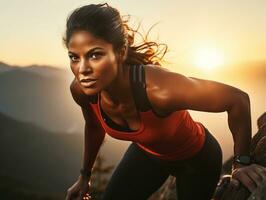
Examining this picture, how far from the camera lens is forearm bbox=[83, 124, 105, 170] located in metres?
4.15

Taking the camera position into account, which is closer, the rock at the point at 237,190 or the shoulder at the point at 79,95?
the rock at the point at 237,190

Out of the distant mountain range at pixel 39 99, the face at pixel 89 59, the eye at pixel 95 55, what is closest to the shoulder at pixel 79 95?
the face at pixel 89 59

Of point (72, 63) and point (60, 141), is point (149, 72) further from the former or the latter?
point (60, 141)

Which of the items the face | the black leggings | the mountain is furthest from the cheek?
the mountain

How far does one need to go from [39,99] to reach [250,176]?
175 m

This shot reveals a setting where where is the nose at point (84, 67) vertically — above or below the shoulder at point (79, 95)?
above

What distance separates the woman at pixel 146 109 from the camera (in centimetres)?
292

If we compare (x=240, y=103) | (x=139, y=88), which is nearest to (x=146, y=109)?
(x=139, y=88)

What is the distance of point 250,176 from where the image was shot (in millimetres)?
2596

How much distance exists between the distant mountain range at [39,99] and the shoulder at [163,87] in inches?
4529

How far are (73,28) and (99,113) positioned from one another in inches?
33.2

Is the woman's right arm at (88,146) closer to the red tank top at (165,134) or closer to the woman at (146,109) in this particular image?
the woman at (146,109)

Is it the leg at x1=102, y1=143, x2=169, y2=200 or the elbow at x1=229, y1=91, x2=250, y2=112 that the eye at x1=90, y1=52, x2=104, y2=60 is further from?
the leg at x1=102, y1=143, x2=169, y2=200

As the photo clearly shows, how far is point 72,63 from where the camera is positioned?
2.96 m
